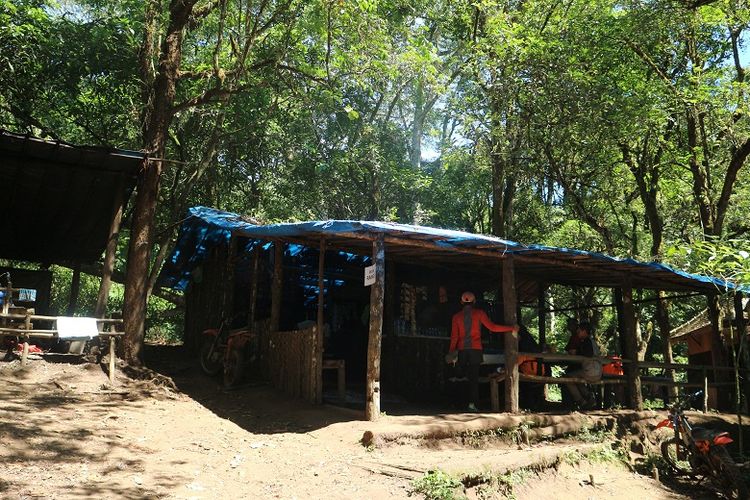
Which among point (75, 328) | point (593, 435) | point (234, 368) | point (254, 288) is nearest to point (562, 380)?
point (593, 435)

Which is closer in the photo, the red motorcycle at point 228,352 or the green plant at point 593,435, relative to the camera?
the green plant at point 593,435

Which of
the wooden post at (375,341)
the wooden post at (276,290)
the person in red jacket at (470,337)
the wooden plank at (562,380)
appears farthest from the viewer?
the wooden post at (276,290)

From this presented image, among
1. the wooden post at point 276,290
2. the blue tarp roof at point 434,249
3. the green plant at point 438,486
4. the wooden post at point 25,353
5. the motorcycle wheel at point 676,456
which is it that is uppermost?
the blue tarp roof at point 434,249

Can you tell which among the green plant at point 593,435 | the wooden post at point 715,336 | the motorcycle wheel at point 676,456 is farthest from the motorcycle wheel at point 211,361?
the wooden post at point 715,336

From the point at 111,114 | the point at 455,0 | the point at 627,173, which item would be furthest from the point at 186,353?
the point at 627,173

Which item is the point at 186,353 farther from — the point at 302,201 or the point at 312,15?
the point at 312,15

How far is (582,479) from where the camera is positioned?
23.4ft

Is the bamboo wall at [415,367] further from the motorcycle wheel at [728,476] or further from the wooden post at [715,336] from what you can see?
the wooden post at [715,336]

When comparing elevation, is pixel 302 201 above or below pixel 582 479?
above

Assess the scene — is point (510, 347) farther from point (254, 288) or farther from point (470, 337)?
point (254, 288)

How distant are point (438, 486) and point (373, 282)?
282cm

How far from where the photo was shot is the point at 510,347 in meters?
8.48

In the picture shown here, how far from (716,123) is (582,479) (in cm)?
885

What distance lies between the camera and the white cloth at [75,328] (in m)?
7.96
